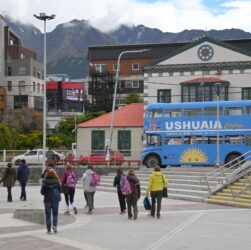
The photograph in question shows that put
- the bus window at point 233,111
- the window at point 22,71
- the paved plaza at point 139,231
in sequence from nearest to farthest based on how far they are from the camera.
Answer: the paved plaza at point 139,231 < the bus window at point 233,111 < the window at point 22,71

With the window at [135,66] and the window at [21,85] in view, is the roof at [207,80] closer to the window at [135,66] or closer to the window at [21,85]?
the window at [135,66]

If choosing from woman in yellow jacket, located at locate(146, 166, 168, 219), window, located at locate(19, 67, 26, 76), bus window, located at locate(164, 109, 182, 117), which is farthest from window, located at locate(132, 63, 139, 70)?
woman in yellow jacket, located at locate(146, 166, 168, 219)

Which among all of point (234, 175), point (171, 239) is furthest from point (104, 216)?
point (234, 175)

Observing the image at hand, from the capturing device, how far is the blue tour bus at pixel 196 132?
117 ft

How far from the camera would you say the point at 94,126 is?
47250 mm

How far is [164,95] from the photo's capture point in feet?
152

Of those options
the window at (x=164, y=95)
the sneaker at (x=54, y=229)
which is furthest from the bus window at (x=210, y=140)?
the sneaker at (x=54, y=229)

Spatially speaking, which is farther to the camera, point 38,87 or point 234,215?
point 38,87

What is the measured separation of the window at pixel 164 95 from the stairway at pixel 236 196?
21.2m

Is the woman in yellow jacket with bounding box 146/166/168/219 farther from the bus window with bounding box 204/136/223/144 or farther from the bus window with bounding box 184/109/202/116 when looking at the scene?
the bus window with bounding box 184/109/202/116

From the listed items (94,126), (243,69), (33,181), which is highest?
(243,69)

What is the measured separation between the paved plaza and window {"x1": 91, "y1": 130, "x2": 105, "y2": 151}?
2570cm

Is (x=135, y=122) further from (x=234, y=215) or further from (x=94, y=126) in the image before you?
(x=234, y=215)

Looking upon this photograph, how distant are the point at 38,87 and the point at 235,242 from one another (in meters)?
94.9
